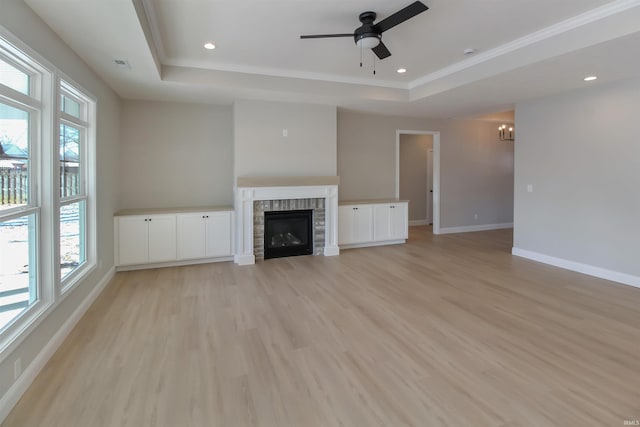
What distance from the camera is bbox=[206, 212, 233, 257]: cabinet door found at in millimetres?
5199

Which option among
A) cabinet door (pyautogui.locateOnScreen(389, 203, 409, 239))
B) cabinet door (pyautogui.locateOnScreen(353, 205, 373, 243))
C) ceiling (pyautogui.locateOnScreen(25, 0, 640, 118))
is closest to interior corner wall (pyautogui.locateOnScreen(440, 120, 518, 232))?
cabinet door (pyautogui.locateOnScreen(389, 203, 409, 239))

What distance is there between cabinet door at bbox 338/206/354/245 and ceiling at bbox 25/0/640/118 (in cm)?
183

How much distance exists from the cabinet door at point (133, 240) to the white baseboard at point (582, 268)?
19.2 feet

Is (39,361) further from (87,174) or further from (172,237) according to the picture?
(172,237)

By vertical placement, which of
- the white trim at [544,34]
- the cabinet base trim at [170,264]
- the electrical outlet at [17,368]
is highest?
the white trim at [544,34]

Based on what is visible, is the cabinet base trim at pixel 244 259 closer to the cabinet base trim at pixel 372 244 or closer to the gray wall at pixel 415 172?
the cabinet base trim at pixel 372 244

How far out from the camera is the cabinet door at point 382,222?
6.38 metres

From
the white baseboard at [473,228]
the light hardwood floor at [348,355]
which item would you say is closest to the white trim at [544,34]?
the light hardwood floor at [348,355]

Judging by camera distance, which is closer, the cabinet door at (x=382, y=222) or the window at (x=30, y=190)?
the window at (x=30, y=190)

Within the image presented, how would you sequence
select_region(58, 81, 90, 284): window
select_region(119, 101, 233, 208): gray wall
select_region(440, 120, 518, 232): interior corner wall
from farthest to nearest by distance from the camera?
select_region(440, 120, 518, 232): interior corner wall, select_region(119, 101, 233, 208): gray wall, select_region(58, 81, 90, 284): window

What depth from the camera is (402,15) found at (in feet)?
9.15

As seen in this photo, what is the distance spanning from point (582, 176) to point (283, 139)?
4379mm

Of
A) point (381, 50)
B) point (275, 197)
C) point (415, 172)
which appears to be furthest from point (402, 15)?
point (415, 172)

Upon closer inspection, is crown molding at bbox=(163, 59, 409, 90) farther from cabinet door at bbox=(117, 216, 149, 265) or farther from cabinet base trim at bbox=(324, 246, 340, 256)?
cabinet base trim at bbox=(324, 246, 340, 256)
